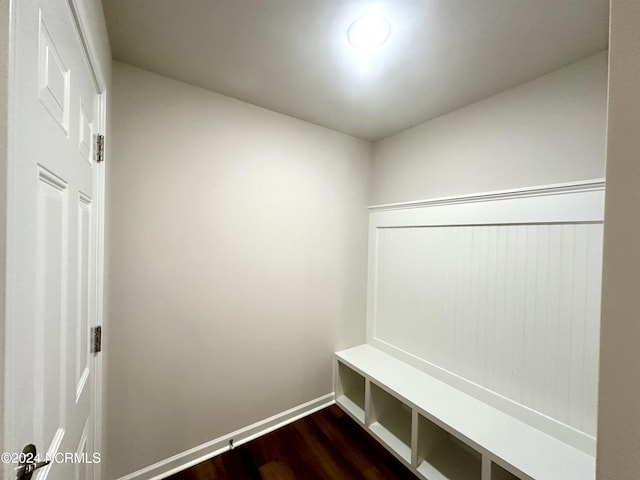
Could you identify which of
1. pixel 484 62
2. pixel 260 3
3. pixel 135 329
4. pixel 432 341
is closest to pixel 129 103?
pixel 260 3

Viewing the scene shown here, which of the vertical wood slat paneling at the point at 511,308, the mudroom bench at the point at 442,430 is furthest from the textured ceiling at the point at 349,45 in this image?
the mudroom bench at the point at 442,430

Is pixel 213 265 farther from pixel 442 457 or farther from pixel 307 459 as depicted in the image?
pixel 442 457

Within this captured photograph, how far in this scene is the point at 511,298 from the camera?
5.04ft

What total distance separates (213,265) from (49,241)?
1.11 meters

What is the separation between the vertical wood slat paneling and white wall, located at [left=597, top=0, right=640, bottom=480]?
1.24 m

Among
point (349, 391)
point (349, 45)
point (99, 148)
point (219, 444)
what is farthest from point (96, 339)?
point (349, 391)

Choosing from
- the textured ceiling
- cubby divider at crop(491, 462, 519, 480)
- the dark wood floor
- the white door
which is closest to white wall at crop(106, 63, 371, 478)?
the dark wood floor

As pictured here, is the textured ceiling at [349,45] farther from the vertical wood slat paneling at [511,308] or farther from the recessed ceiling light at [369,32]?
the vertical wood slat paneling at [511,308]

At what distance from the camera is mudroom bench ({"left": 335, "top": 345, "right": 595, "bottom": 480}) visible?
123 centimetres

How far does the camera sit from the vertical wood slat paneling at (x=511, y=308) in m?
1.29

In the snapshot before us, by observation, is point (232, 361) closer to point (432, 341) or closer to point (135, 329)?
point (135, 329)

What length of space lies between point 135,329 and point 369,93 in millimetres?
2059

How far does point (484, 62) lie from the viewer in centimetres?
136

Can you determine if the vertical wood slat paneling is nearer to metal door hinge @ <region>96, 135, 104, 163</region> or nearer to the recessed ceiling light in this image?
the recessed ceiling light
